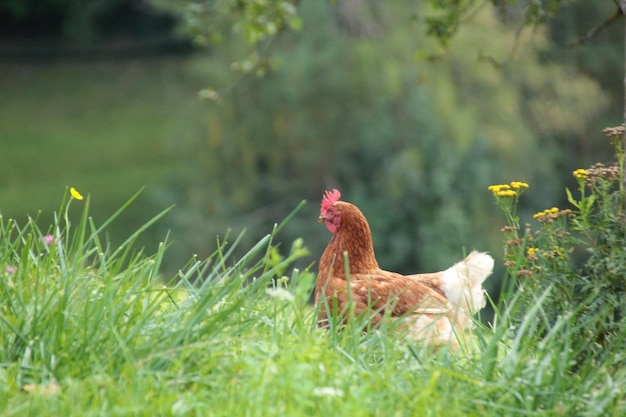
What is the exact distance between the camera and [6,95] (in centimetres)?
2792

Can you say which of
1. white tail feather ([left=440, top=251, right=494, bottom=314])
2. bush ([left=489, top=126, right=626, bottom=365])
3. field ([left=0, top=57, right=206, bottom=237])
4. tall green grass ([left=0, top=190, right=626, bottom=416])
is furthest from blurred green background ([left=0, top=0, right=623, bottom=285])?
tall green grass ([left=0, top=190, right=626, bottom=416])

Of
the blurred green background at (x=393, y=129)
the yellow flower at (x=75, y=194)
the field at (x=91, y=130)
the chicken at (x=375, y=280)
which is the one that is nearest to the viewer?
the yellow flower at (x=75, y=194)

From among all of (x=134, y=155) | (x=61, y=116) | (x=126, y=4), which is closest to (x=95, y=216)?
(x=134, y=155)

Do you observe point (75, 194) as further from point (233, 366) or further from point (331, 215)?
A: point (331, 215)

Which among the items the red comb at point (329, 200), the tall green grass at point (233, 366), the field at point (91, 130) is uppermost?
the tall green grass at point (233, 366)

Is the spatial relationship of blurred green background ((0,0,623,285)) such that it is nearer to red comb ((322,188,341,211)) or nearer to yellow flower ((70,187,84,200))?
red comb ((322,188,341,211))

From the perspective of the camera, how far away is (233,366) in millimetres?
2662

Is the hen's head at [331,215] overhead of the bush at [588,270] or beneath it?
beneath

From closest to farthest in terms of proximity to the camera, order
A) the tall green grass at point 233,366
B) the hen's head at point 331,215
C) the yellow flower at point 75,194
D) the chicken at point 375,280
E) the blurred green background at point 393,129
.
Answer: the tall green grass at point 233,366, the yellow flower at point 75,194, the chicken at point 375,280, the hen's head at point 331,215, the blurred green background at point 393,129

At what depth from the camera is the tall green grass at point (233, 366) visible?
8.04ft

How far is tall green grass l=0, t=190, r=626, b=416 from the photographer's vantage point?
2.45 m

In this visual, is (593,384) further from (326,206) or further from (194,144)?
(194,144)

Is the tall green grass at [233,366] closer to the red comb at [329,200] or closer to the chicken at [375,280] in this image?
the chicken at [375,280]

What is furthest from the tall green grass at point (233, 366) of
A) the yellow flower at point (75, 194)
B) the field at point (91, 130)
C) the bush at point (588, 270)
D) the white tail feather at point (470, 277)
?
the field at point (91, 130)
